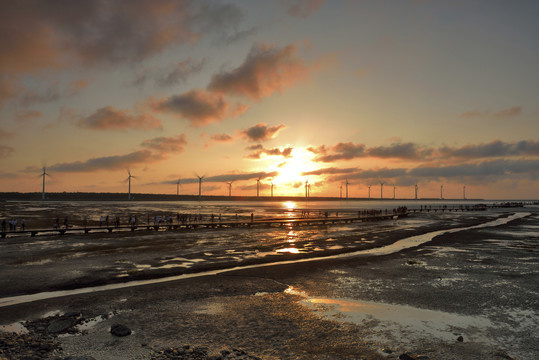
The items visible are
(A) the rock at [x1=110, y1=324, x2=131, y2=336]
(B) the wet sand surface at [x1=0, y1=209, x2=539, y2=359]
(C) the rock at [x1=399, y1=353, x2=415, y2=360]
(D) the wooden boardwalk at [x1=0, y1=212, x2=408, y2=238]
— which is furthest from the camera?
(D) the wooden boardwalk at [x1=0, y1=212, x2=408, y2=238]

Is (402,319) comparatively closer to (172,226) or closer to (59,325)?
(59,325)

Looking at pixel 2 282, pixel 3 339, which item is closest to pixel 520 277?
pixel 3 339

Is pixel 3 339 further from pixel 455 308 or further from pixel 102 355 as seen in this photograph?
pixel 455 308

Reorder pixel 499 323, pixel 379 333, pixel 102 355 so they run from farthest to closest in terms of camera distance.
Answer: pixel 499 323 < pixel 379 333 < pixel 102 355

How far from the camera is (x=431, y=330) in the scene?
1150 cm

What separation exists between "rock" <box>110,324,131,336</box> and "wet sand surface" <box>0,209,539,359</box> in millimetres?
214

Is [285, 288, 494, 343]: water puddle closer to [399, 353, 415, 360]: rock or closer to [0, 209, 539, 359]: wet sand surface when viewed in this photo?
[0, 209, 539, 359]: wet sand surface

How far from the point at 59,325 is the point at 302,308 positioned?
853 cm

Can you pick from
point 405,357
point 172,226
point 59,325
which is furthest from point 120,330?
Answer: point 172,226

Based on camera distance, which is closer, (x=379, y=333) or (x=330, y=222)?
(x=379, y=333)

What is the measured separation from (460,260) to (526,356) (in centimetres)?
1686

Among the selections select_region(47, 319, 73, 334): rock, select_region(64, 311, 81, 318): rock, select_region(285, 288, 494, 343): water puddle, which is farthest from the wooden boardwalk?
select_region(285, 288, 494, 343): water puddle

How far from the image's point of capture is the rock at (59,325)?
11016mm

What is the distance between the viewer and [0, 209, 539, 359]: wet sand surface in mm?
10086
